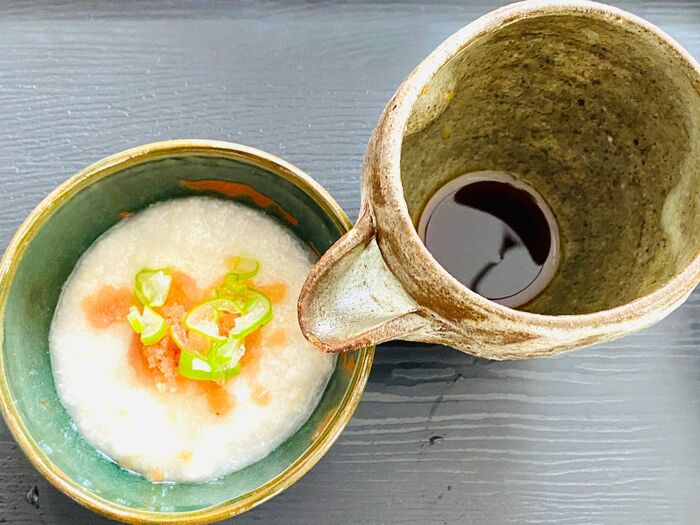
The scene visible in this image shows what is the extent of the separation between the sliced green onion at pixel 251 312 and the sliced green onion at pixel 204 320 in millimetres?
21

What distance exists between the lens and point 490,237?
3.20ft

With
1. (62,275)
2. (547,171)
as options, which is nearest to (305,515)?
(62,275)

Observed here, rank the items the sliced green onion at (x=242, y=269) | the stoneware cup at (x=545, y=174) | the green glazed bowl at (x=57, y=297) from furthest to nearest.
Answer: the sliced green onion at (x=242, y=269) → the green glazed bowl at (x=57, y=297) → the stoneware cup at (x=545, y=174)

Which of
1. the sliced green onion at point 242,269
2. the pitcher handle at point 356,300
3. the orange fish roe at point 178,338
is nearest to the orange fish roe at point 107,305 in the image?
the orange fish roe at point 178,338

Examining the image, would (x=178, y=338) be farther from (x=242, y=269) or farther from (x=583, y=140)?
(x=583, y=140)

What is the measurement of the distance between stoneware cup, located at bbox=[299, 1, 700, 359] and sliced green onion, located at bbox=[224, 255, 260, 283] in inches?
8.4

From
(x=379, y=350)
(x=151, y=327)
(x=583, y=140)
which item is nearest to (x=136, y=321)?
(x=151, y=327)

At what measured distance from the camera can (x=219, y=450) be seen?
91 centimetres

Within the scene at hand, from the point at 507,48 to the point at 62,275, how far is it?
595 mm

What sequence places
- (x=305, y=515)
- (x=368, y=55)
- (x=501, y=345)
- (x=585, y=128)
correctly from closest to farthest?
(x=501, y=345) → (x=585, y=128) → (x=305, y=515) → (x=368, y=55)

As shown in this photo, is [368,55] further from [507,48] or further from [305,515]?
[305,515]

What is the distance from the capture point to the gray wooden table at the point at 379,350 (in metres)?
1.01

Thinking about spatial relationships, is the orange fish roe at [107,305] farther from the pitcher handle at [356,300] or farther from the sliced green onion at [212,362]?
the pitcher handle at [356,300]

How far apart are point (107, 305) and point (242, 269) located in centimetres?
17
